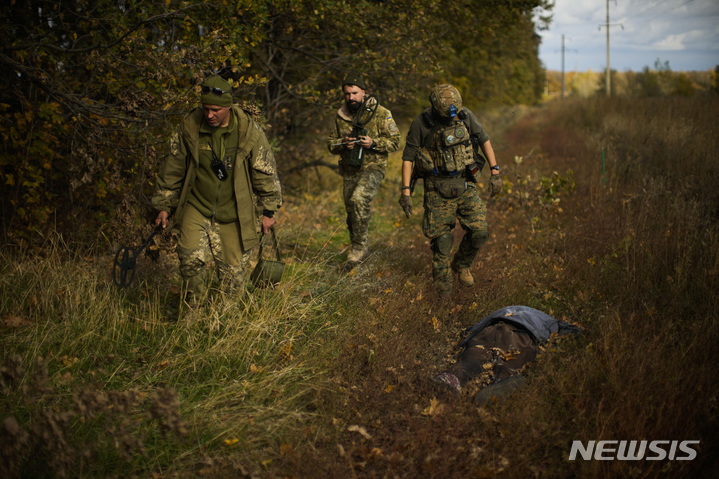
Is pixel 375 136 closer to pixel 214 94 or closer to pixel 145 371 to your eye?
pixel 214 94

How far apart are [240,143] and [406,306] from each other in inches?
80.4

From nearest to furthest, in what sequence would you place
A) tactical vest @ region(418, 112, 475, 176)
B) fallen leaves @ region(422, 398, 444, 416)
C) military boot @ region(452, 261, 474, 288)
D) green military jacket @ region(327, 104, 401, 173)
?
1. fallen leaves @ region(422, 398, 444, 416)
2. tactical vest @ region(418, 112, 475, 176)
3. military boot @ region(452, 261, 474, 288)
4. green military jacket @ region(327, 104, 401, 173)

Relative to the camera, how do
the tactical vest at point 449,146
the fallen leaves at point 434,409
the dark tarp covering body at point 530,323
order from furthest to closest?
1. the tactical vest at point 449,146
2. the dark tarp covering body at point 530,323
3. the fallen leaves at point 434,409

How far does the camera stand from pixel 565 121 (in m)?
18.4

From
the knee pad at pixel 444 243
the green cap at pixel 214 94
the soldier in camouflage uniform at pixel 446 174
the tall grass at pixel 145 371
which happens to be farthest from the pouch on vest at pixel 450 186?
the green cap at pixel 214 94

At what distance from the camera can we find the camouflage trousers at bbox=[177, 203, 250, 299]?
416 cm

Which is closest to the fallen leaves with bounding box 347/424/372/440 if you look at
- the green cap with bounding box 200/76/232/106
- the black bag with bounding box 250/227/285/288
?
the black bag with bounding box 250/227/285/288

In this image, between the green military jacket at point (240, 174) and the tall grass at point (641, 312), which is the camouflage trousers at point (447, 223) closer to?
the tall grass at point (641, 312)

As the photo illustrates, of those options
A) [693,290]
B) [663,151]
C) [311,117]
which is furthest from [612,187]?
[311,117]

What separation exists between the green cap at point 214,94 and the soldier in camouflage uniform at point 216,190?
0.01m

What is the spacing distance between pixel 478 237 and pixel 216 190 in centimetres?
253

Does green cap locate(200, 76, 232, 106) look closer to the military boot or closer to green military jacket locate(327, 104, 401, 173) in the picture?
green military jacket locate(327, 104, 401, 173)

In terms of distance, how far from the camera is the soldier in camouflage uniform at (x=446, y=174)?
16.4 ft

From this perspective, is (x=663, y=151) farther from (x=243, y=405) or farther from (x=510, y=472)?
(x=243, y=405)
